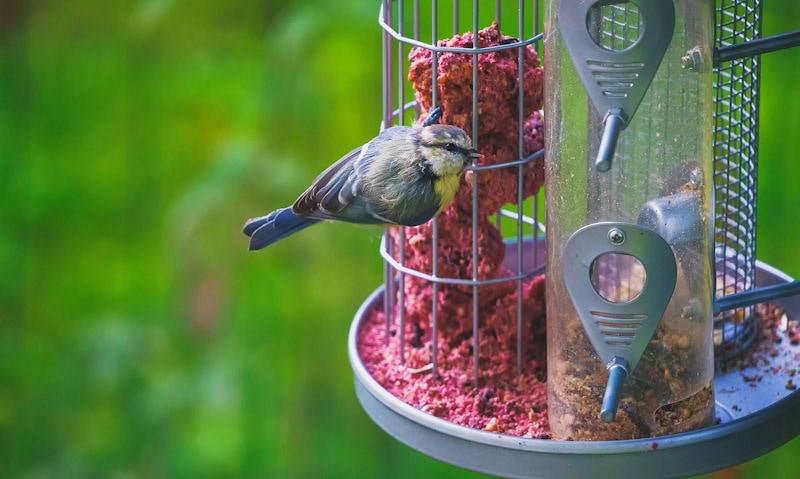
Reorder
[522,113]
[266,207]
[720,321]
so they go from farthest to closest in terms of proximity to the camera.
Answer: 1. [266,207]
2. [720,321]
3. [522,113]

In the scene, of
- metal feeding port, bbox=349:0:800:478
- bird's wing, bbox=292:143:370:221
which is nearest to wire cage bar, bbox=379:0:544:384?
metal feeding port, bbox=349:0:800:478

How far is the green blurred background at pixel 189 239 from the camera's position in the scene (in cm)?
371

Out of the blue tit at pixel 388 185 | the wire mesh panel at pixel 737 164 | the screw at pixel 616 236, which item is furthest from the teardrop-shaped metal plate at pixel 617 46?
the wire mesh panel at pixel 737 164

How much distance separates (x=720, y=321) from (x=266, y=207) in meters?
1.32

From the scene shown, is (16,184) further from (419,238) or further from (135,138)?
(419,238)

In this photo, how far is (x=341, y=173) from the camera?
293 cm

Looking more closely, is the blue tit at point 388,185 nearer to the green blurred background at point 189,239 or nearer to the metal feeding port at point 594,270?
the metal feeding port at point 594,270

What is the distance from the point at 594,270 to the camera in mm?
2648

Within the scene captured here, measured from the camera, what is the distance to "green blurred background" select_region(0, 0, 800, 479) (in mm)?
3705

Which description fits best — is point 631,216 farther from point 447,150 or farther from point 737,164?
point 737,164

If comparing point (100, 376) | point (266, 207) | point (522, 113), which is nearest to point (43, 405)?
point (100, 376)

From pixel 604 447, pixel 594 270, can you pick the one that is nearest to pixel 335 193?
pixel 594 270

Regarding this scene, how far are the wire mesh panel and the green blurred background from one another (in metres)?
0.67

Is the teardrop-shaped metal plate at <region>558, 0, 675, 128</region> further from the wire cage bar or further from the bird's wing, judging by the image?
the bird's wing
